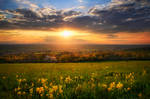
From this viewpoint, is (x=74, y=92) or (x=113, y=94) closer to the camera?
(x=113, y=94)

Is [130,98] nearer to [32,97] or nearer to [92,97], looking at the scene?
[92,97]

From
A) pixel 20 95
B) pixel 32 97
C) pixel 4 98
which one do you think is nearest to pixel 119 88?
pixel 32 97

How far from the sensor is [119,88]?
8.45 ft

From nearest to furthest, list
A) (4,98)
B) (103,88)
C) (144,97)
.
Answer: (144,97) → (4,98) → (103,88)

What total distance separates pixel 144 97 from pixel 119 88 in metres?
0.58

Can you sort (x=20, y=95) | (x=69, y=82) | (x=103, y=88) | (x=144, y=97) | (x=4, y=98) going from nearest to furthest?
1. (x=144, y=97)
2. (x=4, y=98)
3. (x=20, y=95)
4. (x=103, y=88)
5. (x=69, y=82)

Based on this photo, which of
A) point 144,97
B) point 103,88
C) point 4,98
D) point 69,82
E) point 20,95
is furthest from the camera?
point 69,82

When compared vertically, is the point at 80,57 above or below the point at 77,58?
above

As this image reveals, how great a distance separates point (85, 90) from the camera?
8.61 feet

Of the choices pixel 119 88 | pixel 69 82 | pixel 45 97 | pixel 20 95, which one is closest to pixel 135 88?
pixel 119 88

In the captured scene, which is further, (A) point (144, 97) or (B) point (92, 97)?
(B) point (92, 97)

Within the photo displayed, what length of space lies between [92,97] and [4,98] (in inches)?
91.5

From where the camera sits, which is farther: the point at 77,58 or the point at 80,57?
the point at 80,57

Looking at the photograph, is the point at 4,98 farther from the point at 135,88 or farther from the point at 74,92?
the point at 135,88
